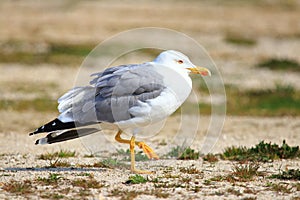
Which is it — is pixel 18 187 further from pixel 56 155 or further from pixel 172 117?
pixel 172 117

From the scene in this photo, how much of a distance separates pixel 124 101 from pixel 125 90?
0.43 feet

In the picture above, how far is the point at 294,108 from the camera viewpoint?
14398 mm

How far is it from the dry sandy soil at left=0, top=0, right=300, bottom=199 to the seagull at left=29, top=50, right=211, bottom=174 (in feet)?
1.80

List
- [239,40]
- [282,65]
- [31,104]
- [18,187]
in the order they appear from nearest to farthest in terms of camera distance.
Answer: [18,187], [31,104], [282,65], [239,40]

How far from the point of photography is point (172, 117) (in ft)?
44.9

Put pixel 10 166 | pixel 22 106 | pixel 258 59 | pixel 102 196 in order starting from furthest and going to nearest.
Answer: pixel 258 59, pixel 22 106, pixel 10 166, pixel 102 196

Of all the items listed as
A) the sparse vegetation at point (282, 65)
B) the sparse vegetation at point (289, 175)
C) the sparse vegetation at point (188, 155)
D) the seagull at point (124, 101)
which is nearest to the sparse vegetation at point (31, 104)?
the sparse vegetation at point (188, 155)

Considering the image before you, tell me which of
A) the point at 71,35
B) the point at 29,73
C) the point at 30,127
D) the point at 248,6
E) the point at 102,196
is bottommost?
the point at 102,196

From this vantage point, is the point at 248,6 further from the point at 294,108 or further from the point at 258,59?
the point at 294,108

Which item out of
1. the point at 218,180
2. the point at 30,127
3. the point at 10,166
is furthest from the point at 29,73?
the point at 218,180

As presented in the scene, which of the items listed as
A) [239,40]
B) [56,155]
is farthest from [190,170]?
[239,40]

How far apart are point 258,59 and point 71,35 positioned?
26.5 ft

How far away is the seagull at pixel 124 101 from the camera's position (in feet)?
24.8

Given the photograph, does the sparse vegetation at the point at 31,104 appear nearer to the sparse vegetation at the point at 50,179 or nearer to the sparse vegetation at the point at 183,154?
the sparse vegetation at the point at 183,154
